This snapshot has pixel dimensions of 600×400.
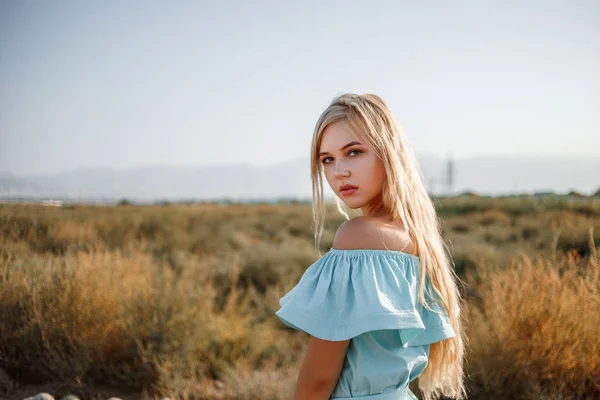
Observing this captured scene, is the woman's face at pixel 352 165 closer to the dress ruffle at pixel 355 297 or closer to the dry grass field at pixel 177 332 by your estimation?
the dress ruffle at pixel 355 297

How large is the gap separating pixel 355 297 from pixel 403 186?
15.2 inches

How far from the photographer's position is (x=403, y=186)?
1512 millimetres

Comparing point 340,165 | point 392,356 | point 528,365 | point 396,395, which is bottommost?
point 528,365

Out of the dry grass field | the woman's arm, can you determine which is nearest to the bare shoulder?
Result: the woman's arm

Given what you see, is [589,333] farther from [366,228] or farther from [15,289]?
[15,289]

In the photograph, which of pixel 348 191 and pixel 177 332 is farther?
pixel 177 332

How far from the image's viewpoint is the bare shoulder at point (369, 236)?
1.41 m

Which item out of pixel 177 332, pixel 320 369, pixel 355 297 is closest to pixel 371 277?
pixel 355 297

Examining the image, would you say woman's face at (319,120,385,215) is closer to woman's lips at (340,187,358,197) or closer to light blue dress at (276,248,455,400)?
woman's lips at (340,187,358,197)

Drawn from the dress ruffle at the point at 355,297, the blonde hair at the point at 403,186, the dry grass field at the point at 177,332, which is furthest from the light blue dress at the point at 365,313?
the dry grass field at the point at 177,332

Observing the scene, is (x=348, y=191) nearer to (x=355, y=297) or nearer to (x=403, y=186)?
(x=403, y=186)

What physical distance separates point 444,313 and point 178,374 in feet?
11.2

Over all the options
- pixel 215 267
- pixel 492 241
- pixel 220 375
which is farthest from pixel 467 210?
pixel 220 375

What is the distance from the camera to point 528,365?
3.53 meters
